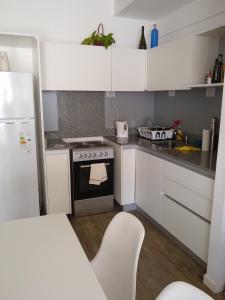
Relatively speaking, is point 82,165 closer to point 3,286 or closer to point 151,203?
point 151,203

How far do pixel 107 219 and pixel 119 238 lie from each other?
1.71m

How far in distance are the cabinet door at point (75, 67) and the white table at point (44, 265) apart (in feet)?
6.06

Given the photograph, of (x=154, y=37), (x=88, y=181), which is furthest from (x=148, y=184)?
(x=154, y=37)

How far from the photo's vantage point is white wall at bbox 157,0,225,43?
7.86ft

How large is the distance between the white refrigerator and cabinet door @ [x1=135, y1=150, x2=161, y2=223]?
3.74 feet

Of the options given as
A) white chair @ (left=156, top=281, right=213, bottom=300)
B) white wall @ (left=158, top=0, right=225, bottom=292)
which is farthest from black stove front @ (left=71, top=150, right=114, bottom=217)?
white chair @ (left=156, top=281, right=213, bottom=300)

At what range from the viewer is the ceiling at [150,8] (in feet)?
9.03

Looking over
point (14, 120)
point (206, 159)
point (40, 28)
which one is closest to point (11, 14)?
point (40, 28)

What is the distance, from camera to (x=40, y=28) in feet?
9.59

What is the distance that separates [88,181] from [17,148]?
848mm

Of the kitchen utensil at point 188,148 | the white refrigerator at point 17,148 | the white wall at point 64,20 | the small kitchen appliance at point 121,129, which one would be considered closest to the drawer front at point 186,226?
the kitchen utensil at point 188,148

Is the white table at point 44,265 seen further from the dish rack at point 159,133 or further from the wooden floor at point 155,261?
the dish rack at point 159,133

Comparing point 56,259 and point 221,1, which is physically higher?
point 221,1

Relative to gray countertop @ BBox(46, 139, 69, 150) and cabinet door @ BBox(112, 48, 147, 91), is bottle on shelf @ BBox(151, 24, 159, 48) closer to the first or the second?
cabinet door @ BBox(112, 48, 147, 91)
